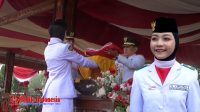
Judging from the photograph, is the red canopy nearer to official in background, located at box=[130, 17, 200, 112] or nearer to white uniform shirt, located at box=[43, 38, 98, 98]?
white uniform shirt, located at box=[43, 38, 98, 98]

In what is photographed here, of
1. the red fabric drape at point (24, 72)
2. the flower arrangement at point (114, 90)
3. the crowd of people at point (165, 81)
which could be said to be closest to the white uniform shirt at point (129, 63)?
the flower arrangement at point (114, 90)

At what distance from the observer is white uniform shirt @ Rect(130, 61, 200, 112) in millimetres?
1982

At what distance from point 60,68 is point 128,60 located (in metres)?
0.80

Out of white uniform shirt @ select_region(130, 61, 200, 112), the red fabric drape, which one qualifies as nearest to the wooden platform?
white uniform shirt @ select_region(130, 61, 200, 112)

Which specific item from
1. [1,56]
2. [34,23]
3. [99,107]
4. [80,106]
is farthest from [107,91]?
[1,56]

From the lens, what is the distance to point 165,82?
2045 mm

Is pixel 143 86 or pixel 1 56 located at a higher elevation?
pixel 1 56

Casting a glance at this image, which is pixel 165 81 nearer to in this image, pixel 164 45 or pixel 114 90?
pixel 164 45

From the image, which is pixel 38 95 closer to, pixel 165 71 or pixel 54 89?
pixel 54 89

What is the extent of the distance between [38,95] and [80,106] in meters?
0.87

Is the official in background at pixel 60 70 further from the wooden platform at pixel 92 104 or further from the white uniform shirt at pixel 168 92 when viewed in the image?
the white uniform shirt at pixel 168 92

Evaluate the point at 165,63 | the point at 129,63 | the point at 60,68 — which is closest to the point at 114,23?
the point at 129,63

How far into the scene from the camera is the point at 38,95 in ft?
14.2

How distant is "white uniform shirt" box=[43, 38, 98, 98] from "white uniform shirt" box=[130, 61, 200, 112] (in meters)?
1.47
